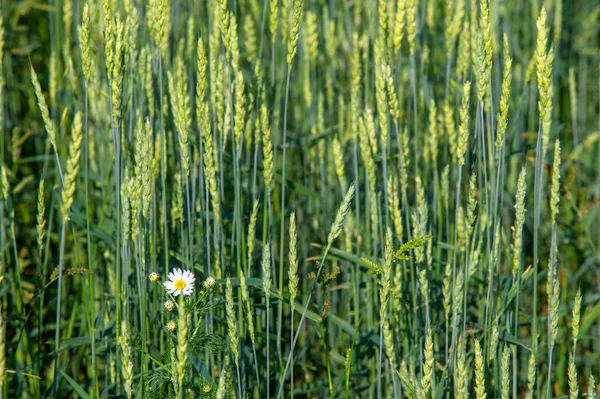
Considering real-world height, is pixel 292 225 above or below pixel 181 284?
above

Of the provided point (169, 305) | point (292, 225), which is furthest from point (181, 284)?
point (292, 225)

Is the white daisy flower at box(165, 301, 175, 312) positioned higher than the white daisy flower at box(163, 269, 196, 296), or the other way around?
the white daisy flower at box(163, 269, 196, 296)

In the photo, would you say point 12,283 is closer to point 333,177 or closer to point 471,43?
point 333,177

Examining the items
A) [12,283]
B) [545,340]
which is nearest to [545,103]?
[545,340]

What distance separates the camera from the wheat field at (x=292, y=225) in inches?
57.3

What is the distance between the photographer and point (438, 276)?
76.0 inches

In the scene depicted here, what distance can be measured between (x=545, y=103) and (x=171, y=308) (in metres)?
0.85

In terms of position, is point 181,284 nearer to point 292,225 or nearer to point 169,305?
point 169,305

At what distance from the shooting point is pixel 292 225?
A: 1343 millimetres

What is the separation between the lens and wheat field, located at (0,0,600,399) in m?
1.46

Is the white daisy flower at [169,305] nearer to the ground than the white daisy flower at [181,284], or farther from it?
nearer to the ground

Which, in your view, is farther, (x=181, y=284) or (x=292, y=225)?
(x=181, y=284)

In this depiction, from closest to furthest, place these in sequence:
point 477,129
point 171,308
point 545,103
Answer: point 545,103, point 171,308, point 477,129

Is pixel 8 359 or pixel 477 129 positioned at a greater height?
pixel 477 129
